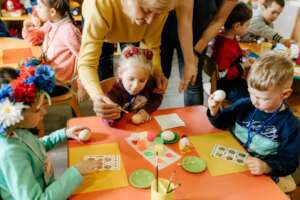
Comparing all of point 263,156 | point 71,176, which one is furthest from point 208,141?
point 71,176

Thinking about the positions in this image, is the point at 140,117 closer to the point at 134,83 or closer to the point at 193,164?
the point at 134,83

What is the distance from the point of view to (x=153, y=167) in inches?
46.8

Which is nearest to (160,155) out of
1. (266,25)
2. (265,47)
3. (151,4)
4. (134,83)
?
(134,83)

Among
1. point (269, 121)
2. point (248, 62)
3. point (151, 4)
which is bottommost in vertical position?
point (248, 62)

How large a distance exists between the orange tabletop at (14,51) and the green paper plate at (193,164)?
4.42 ft

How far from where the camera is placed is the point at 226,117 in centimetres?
146

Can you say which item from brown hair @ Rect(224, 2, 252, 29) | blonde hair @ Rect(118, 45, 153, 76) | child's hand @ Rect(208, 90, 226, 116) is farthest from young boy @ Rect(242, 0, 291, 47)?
child's hand @ Rect(208, 90, 226, 116)

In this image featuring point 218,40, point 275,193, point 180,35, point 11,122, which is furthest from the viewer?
point 218,40

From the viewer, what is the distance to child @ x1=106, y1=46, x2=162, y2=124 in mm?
1608

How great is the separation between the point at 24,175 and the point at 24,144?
0.12 meters

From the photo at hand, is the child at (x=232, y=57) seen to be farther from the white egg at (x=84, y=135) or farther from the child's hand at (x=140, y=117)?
the white egg at (x=84, y=135)

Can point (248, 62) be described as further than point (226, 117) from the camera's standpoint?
Yes

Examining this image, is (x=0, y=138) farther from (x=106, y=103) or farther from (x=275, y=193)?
(x=275, y=193)

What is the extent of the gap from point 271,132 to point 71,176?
0.85 meters
